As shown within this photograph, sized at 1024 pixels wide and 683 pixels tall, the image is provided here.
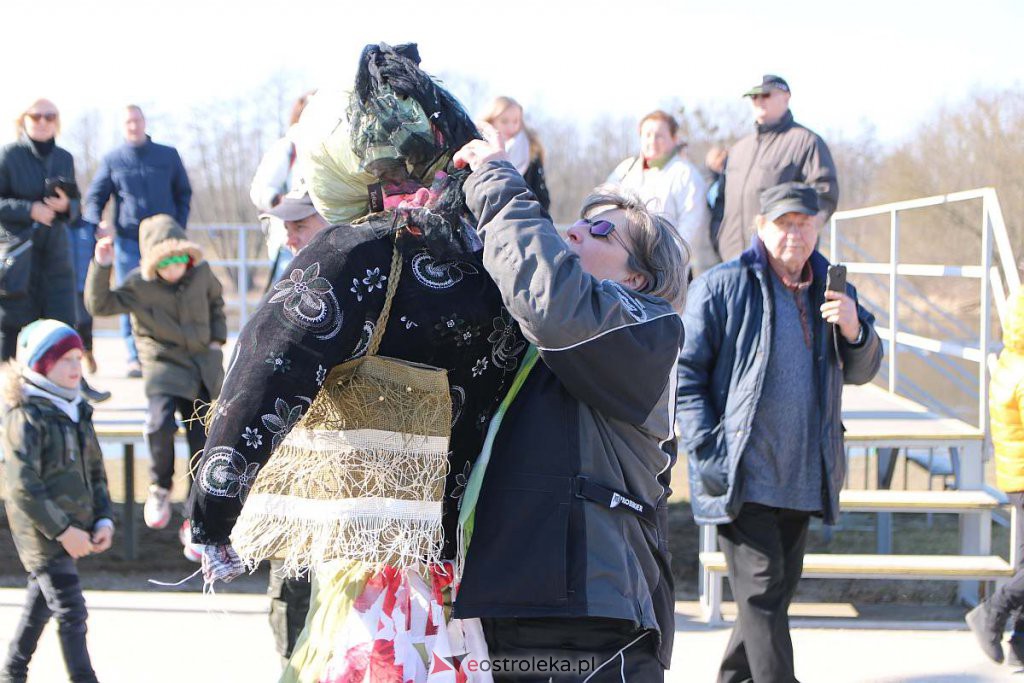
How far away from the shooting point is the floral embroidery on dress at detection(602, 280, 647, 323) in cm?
193

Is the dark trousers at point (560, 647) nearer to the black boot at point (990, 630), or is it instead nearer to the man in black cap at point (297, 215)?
the man in black cap at point (297, 215)

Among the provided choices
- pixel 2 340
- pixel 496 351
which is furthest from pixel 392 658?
pixel 2 340

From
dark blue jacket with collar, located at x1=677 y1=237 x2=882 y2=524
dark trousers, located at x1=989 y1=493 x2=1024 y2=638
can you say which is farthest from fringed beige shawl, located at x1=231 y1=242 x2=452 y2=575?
dark trousers, located at x1=989 y1=493 x2=1024 y2=638

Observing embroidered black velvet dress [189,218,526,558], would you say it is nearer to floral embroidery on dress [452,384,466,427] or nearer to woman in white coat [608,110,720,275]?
floral embroidery on dress [452,384,466,427]

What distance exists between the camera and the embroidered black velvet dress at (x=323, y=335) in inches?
68.2

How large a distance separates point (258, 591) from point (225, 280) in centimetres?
2500

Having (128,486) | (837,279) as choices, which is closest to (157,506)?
(128,486)

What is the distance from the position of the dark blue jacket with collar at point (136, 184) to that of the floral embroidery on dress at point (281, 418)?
A: 6.82m

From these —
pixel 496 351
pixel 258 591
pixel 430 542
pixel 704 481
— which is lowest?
pixel 258 591

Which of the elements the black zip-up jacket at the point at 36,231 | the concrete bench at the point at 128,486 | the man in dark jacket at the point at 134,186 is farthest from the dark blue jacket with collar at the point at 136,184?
the concrete bench at the point at 128,486

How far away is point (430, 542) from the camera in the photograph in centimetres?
194

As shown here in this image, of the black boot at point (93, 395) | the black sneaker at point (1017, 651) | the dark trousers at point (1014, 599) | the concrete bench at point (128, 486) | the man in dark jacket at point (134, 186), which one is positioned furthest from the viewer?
the man in dark jacket at point (134, 186)

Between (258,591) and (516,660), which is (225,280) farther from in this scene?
(516,660)

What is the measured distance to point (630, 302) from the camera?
1.96 metres
